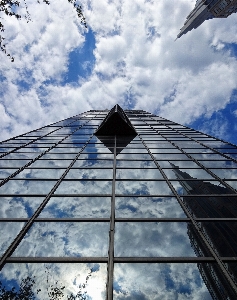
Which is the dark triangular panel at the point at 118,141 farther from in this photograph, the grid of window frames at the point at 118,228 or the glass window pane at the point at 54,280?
the glass window pane at the point at 54,280

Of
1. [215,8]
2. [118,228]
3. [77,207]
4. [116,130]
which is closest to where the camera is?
[118,228]

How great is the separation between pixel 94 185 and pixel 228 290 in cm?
540

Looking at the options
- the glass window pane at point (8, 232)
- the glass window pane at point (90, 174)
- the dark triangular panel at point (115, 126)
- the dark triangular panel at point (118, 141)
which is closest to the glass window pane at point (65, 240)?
the glass window pane at point (8, 232)

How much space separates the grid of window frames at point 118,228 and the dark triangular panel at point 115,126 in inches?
216

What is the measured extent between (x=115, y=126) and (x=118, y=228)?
1204cm

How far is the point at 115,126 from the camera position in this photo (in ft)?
57.7

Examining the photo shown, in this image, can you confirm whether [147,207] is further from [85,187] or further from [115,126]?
[115,126]

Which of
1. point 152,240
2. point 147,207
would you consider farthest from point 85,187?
point 152,240

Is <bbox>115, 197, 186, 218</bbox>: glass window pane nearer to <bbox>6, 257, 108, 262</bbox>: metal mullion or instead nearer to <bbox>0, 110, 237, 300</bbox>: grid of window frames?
<bbox>0, 110, 237, 300</bbox>: grid of window frames

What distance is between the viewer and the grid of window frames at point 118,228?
4.52 m

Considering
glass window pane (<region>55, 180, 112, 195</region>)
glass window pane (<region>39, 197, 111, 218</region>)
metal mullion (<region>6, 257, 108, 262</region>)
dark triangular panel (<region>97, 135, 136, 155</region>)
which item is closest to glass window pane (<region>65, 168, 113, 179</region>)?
glass window pane (<region>55, 180, 112, 195</region>)

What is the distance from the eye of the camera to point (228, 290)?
169 inches

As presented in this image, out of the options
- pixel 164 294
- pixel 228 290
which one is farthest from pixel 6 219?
pixel 228 290

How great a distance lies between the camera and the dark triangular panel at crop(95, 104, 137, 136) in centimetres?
1730
